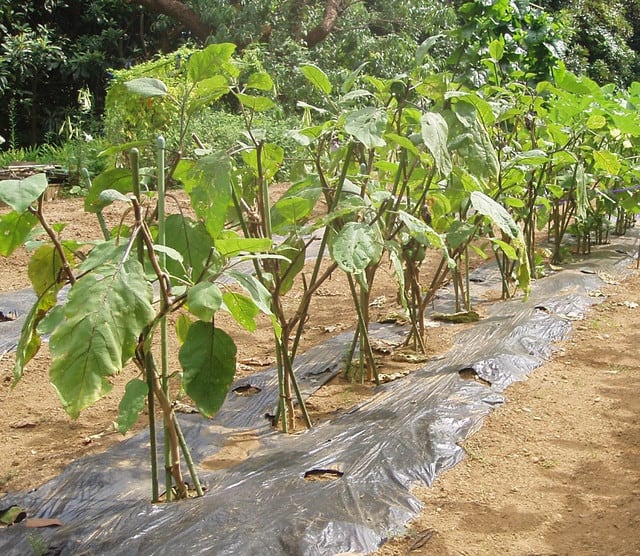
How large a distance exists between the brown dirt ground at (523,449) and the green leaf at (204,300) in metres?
0.83

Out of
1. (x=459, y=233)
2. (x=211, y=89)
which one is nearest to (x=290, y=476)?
(x=211, y=89)

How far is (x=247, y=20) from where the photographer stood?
1168 cm

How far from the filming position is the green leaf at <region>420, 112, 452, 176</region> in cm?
214

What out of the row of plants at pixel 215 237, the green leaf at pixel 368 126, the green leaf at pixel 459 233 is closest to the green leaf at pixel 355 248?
the row of plants at pixel 215 237

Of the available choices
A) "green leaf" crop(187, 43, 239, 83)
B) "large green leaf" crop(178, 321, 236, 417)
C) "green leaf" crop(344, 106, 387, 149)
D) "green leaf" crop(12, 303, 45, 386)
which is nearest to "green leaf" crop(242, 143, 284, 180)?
"green leaf" crop(344, 106, 387, 149)

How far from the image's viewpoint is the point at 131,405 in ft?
6.04

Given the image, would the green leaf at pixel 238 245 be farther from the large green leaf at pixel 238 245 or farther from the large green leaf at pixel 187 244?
the large green leaf at pixel 187 244

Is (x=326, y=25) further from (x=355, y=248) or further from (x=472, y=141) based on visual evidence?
(x=355, y=248)

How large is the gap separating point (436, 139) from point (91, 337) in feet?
3.55

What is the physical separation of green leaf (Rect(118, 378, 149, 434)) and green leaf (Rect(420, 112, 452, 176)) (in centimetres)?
96

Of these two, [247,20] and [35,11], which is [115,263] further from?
[35,11]

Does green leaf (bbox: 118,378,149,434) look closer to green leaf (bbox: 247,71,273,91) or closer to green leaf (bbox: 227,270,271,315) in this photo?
green leaf (bbox: 227,270,271,315)

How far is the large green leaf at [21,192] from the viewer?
61.4 inches

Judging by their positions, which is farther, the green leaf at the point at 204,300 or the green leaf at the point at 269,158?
the green leaf at the point at 269,158
